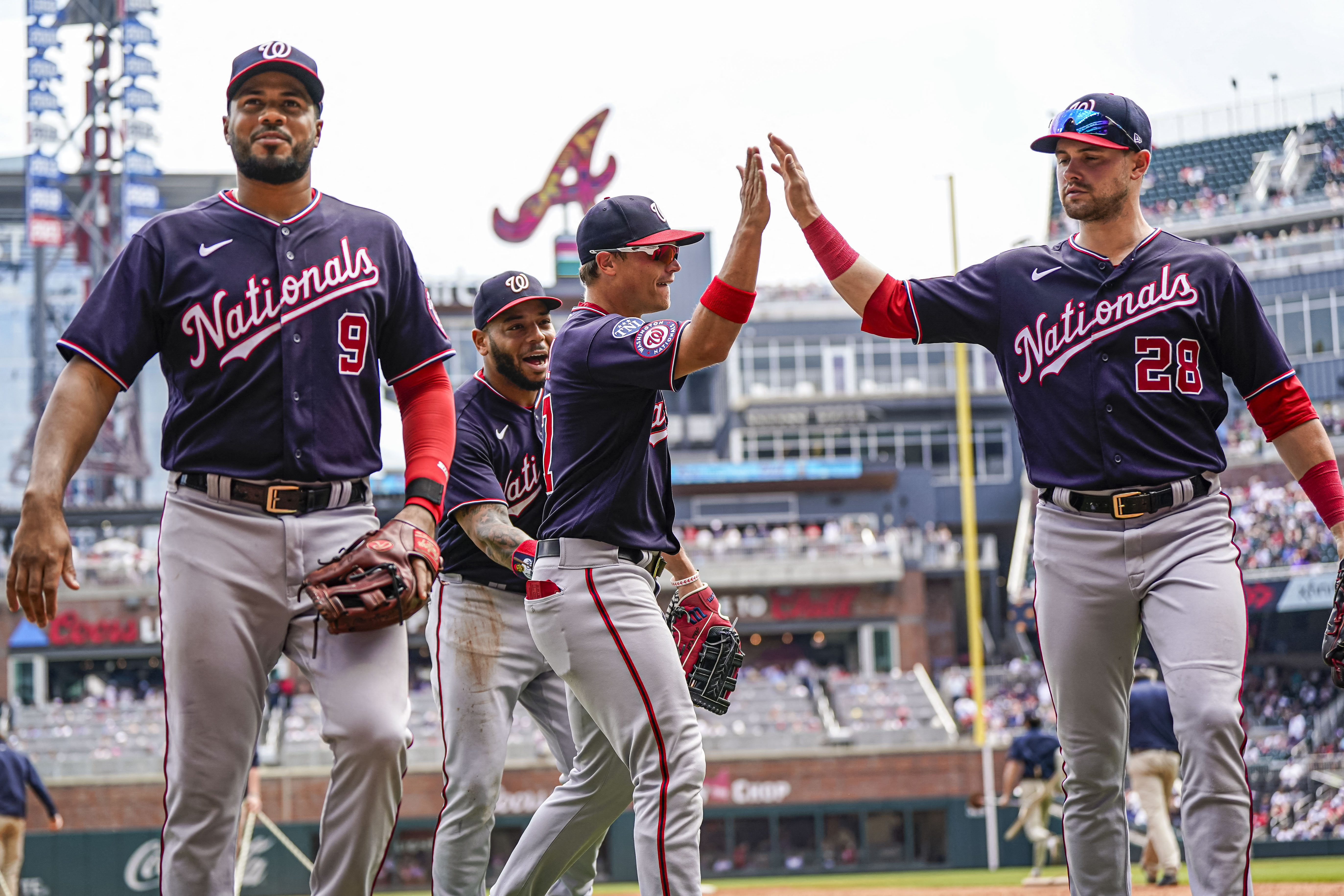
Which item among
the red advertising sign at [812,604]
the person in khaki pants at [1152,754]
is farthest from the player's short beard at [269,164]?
the red advertising sign at [812,604]

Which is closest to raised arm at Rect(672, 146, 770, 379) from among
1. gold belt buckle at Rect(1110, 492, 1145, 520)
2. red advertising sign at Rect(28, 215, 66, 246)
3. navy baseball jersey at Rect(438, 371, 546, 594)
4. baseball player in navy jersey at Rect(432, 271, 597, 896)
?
gold belt buckle at Rect(1110, 492, 1145, 520)

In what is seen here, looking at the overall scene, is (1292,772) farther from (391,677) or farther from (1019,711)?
(391,677)

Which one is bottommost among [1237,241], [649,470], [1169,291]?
[649,470]

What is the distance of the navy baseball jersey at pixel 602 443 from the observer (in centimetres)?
439

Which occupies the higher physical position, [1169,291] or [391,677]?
[1169,291]

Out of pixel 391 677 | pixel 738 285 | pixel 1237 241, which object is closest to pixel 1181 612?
pixel 738 285

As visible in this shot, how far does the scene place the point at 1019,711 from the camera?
3106 cm

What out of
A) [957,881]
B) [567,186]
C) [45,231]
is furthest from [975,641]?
[45,231]

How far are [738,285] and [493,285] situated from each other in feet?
7.73

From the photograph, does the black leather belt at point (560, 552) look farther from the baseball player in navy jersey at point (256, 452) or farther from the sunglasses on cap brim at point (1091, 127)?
the sunglasses on cap brim at point (1091, 127)

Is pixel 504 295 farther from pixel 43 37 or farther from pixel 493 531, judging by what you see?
pixel 43 37

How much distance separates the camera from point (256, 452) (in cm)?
355

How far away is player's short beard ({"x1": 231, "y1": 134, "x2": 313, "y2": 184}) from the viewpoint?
3650mm

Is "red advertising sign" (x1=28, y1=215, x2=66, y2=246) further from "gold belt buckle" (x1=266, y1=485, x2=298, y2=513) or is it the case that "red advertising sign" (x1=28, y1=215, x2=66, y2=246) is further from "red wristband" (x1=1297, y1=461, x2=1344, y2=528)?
"red wristband" (x1=1297, y1=461, x2=1344, y2=528)
